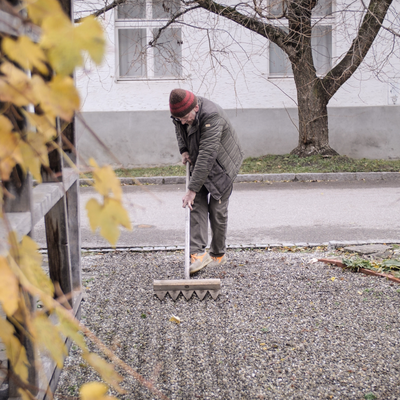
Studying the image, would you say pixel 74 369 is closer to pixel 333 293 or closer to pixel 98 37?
pixel 333 293

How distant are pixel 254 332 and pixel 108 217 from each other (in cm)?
261

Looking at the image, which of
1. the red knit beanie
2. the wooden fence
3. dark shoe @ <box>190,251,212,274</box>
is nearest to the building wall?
dark shoe @ <box>190,251,212,274</box>

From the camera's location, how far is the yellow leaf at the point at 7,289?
68cm

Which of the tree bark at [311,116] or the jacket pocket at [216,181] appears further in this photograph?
the tree bark at [311,116]

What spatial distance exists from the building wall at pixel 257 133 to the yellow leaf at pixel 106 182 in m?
11.8

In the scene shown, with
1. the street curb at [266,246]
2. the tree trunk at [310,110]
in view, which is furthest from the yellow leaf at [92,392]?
the tree trunk at [310,110]

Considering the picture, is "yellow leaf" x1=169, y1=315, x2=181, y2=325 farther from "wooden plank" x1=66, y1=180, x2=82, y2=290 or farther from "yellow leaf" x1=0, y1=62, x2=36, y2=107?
"yellow leaf" x1=0, y1=62, x2=36, y2=107

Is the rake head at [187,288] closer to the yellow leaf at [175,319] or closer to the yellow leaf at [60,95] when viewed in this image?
the yellow leaf at [175,319]

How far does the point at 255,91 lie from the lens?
1255cm

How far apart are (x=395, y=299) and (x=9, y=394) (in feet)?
9.46

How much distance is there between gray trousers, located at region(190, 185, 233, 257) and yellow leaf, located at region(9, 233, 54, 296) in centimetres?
352

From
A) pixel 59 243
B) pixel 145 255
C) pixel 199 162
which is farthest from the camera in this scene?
pixel 145 255

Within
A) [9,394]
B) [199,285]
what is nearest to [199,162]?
[199,285]

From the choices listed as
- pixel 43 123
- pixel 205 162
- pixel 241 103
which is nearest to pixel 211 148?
pixel 205 162
